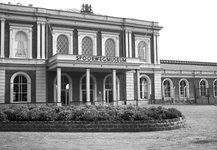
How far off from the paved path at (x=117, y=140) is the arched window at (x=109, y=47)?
80.1ft

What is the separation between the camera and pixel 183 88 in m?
45.6

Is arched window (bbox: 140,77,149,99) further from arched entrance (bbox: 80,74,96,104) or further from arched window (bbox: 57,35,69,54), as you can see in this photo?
→ arched window (bbox: 57,35,69,54)

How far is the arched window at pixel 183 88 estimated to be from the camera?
148 ft

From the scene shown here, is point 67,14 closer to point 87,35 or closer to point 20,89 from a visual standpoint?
point 87,35

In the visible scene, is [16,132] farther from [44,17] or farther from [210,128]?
[44,17]

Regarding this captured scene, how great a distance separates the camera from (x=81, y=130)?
13633 millimetres

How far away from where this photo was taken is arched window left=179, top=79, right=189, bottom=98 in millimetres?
45031

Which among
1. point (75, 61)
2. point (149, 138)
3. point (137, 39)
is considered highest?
point (137, 39)

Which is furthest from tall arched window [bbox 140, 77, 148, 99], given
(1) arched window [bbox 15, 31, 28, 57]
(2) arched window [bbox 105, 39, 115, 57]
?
(1) arched window [bbox 15, 31, 28, 57]

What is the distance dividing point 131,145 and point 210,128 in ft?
19.0

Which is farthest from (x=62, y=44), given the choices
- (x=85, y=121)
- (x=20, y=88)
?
(x=85, y=121)

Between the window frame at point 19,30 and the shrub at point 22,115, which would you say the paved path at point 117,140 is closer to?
the shrub at point 22,115

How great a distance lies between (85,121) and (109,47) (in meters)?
24.3

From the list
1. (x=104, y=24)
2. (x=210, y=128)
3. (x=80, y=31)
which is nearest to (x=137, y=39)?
(x=104, y=24)
